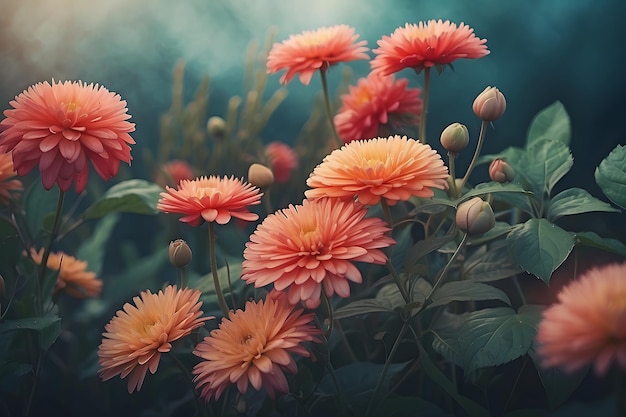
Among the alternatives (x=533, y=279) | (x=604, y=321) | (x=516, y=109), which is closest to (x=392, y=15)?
(x=516, y=109)

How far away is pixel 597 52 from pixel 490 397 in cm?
53

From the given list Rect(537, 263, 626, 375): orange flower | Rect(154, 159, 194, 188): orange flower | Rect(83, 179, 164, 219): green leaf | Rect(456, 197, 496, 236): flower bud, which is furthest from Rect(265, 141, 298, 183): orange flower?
Rect(537, 263, 626, 375): orange flower

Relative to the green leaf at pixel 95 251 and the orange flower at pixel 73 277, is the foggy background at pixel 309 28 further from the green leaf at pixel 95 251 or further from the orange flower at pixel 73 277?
the orange flower at pixel 73 277

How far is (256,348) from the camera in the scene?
15.5 inches

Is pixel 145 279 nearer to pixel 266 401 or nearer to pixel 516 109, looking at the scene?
pixel 266 401

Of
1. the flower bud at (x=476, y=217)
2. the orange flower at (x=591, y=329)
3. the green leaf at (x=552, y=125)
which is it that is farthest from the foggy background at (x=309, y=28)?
the orange flower at (x=591, y=329)

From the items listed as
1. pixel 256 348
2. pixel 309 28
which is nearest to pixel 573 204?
pixel 256 348

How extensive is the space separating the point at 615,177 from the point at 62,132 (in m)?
0.39

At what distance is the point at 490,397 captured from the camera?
615 mm

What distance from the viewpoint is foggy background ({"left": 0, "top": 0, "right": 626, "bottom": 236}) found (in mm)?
895

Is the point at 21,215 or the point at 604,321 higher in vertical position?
the point at 21,215

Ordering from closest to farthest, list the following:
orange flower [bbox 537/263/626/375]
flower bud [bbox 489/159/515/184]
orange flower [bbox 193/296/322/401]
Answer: orange flower [bbox 537/263/626/375]
orange flower [bbox 193/296/322/401]
flower bud [bbox 489/159/515/184]

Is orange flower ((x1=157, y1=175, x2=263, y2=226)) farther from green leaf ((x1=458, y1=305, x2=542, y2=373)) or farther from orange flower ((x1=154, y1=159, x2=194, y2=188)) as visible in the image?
orange flower ((x1=154, y1=159, x2=194, y2=188))

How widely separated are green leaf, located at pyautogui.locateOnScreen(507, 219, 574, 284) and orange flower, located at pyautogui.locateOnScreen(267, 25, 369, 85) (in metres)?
0.19
